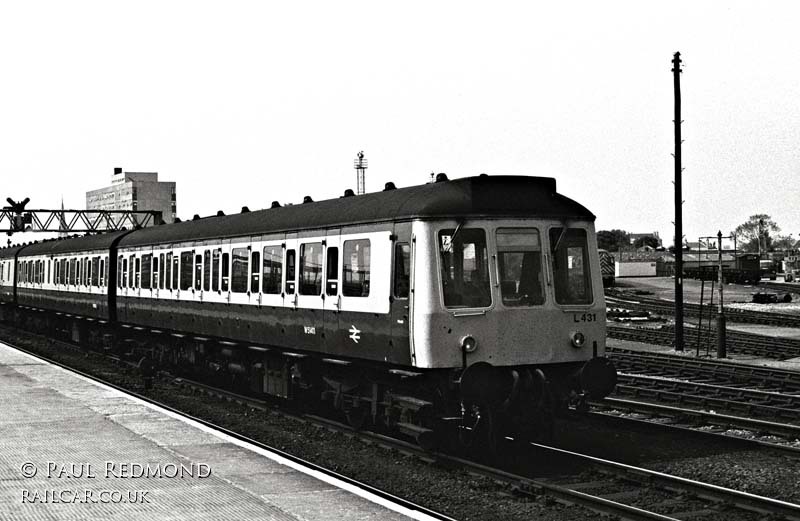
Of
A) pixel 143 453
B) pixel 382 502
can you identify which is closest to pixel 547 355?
pixel 382 502

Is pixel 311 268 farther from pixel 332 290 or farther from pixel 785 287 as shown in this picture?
pixel 785 287

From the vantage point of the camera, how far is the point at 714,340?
1288 inches

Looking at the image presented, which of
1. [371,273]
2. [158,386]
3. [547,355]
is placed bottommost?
[158,386]

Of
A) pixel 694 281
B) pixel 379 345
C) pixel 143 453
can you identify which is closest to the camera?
pixel 143 453

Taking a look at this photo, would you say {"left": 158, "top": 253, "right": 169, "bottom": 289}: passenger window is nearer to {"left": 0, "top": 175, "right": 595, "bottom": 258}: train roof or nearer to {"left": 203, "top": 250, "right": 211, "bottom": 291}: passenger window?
{"left": 203, "top": 250, "right": 211, "bottom": 291}: passenger window

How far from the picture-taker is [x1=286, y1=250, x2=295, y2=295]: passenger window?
15.4 m

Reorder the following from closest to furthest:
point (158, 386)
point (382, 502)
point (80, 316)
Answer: point (382, 502), point (158, 386), point (80, 316)

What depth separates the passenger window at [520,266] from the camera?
39.4 ft

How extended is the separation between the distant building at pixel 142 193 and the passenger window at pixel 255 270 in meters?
115

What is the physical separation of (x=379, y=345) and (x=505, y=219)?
231cm

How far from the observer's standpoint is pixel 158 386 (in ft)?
68.1

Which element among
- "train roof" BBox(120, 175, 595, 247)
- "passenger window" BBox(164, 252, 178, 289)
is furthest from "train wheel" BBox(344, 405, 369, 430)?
"passenger window" BBox(164, 252, 178, 289)

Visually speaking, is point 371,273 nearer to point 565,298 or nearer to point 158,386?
point 565,298

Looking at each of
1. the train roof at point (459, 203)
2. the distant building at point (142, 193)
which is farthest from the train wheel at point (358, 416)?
the distant building at point (142, 193)
